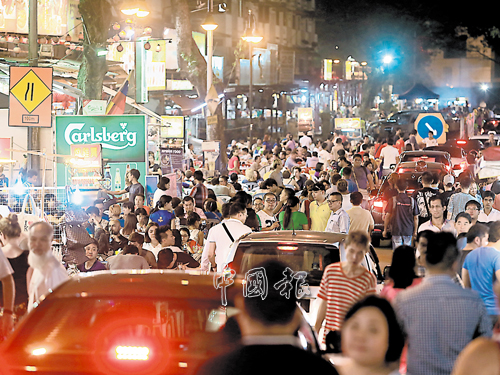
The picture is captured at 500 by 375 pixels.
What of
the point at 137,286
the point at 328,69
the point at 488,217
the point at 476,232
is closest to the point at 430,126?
the point at 488,217

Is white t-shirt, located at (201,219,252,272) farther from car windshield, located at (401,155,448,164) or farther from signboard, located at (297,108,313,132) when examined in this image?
signboard, located at (297,108,313,132)

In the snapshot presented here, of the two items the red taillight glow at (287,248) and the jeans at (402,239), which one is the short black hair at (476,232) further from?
the jeans at (402,239)

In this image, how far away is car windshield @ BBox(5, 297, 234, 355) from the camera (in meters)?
4.14

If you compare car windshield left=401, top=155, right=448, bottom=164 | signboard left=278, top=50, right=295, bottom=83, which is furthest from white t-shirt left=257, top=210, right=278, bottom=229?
signboard left=278, top=50, right=295, bottom=83

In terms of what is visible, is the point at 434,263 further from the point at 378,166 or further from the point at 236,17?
the point at 236,17

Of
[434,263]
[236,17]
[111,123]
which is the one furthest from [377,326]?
[236,17]

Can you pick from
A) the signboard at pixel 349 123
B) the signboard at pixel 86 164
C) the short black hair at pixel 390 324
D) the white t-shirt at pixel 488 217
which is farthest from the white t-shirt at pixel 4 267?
the signboard at pixel 349 123

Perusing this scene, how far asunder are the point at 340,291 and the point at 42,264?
240cm

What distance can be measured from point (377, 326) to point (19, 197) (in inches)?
399

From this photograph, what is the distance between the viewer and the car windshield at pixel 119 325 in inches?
163

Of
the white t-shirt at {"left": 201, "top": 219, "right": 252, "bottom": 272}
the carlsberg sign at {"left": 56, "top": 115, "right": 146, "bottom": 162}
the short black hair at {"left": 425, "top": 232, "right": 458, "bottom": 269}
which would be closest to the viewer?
the short black hair at {"left": 425, "top": 232, "right": 458, "bottom": 269}

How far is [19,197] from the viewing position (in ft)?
40.8

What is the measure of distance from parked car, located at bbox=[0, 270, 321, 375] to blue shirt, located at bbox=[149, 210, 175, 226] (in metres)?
6.40

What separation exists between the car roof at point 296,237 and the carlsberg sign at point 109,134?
9512 millimetres
